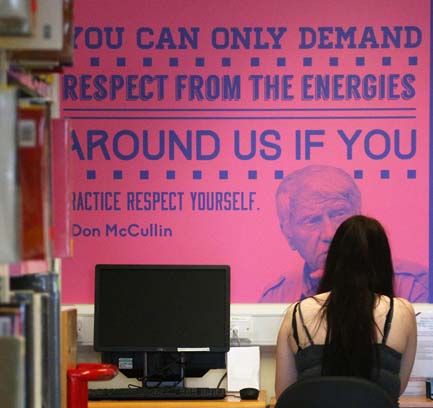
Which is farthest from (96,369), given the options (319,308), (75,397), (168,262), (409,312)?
(168,262)

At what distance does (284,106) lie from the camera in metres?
3.83

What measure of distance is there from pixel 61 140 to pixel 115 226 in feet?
6.77

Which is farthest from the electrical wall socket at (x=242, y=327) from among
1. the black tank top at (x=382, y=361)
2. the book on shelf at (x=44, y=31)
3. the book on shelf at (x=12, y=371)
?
the book on shelf at (x=44, y=31)

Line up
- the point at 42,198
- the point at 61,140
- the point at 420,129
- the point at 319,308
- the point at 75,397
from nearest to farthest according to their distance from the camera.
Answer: the point at 42,198
the point at 61,140
the point at 75,397
the point at 319,308
the point at 420,129

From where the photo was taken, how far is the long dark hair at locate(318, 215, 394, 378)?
2896 millimetres

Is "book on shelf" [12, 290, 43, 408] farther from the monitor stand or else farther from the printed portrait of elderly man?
the printed portrait of elderly man

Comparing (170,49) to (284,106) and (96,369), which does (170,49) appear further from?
(96,369)

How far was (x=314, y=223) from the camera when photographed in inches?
150

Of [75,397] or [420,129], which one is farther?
[420,129]

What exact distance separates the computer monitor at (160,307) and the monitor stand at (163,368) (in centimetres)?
3

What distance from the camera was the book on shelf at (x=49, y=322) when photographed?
Answer: 6.04 ft

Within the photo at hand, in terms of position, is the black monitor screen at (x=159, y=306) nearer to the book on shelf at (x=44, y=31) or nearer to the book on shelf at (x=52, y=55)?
the book on shelf at (x=52, y=55)

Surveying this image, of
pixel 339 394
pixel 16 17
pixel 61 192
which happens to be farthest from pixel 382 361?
pixel 16 17

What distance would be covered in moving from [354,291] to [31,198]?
1.65m
